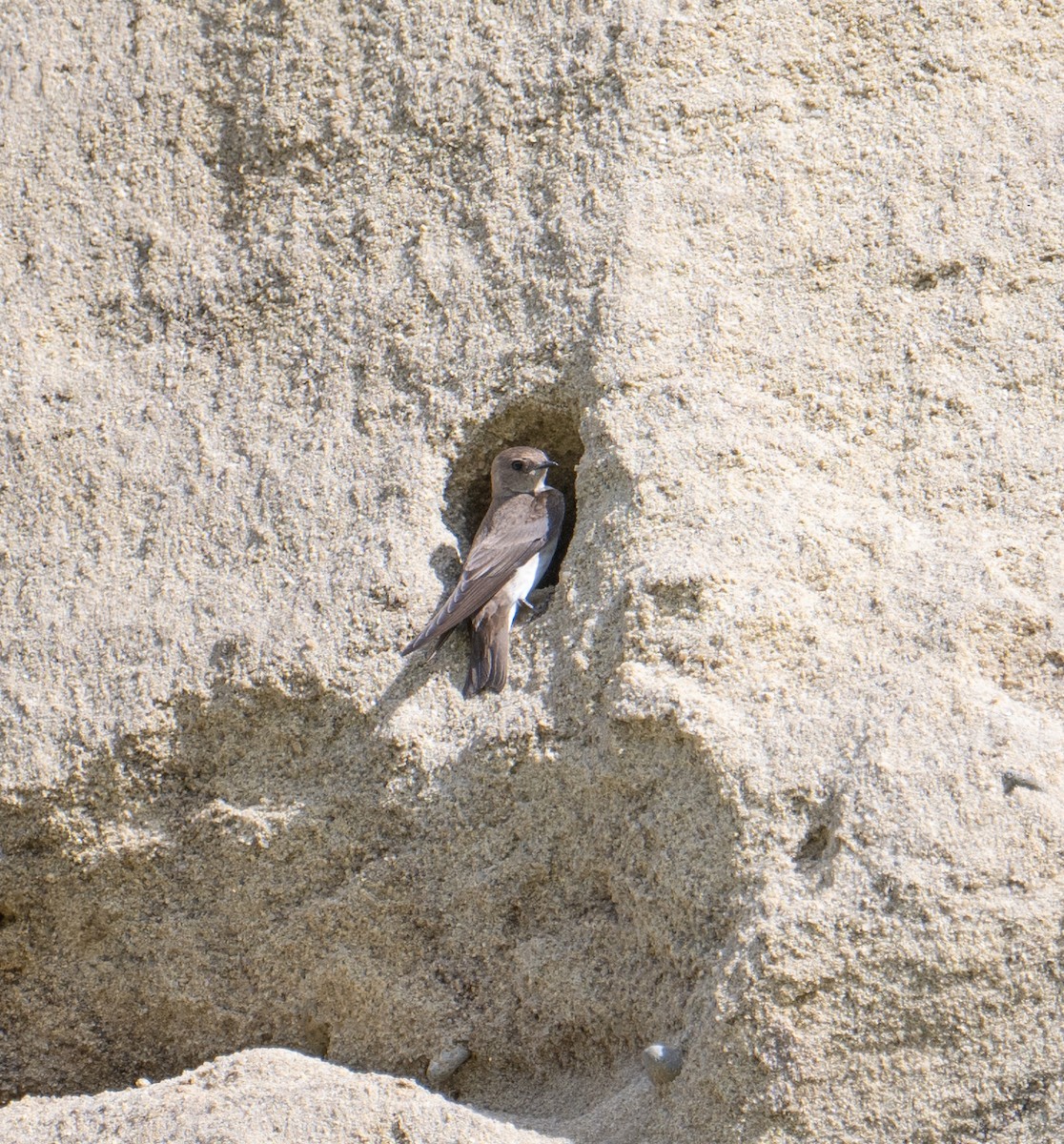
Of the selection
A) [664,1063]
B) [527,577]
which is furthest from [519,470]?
[664,1063]

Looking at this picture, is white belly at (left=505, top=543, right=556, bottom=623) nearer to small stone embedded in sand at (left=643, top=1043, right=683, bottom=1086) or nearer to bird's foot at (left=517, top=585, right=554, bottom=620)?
bird's foot at (left=517, top=585, right=554, bottom=620)

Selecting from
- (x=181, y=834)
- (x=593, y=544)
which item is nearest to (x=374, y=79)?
(x=593, y=544)

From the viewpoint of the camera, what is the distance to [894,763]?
2240 mm

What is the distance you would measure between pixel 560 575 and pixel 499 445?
1.00 feet

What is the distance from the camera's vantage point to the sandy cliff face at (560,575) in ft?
7.32

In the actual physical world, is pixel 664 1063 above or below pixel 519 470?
below

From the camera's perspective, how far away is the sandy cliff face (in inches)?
87.9

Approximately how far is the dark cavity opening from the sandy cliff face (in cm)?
2

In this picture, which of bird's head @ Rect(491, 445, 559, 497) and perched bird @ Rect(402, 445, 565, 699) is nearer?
perched bird @ Rect(402, 445, 565, 699)

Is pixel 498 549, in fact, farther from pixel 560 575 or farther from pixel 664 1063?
pixel 664 1063

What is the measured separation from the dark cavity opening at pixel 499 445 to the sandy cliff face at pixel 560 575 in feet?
0.06

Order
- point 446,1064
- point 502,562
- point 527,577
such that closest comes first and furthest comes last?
point 446,1064
point 502,562
point 527,577

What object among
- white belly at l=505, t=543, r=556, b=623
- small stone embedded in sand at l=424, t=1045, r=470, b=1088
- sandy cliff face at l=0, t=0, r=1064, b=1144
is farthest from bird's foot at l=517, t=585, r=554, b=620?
small stone embedded in sand at l=424, t=1045, r=470, b=1088

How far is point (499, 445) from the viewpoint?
302 centimetres
